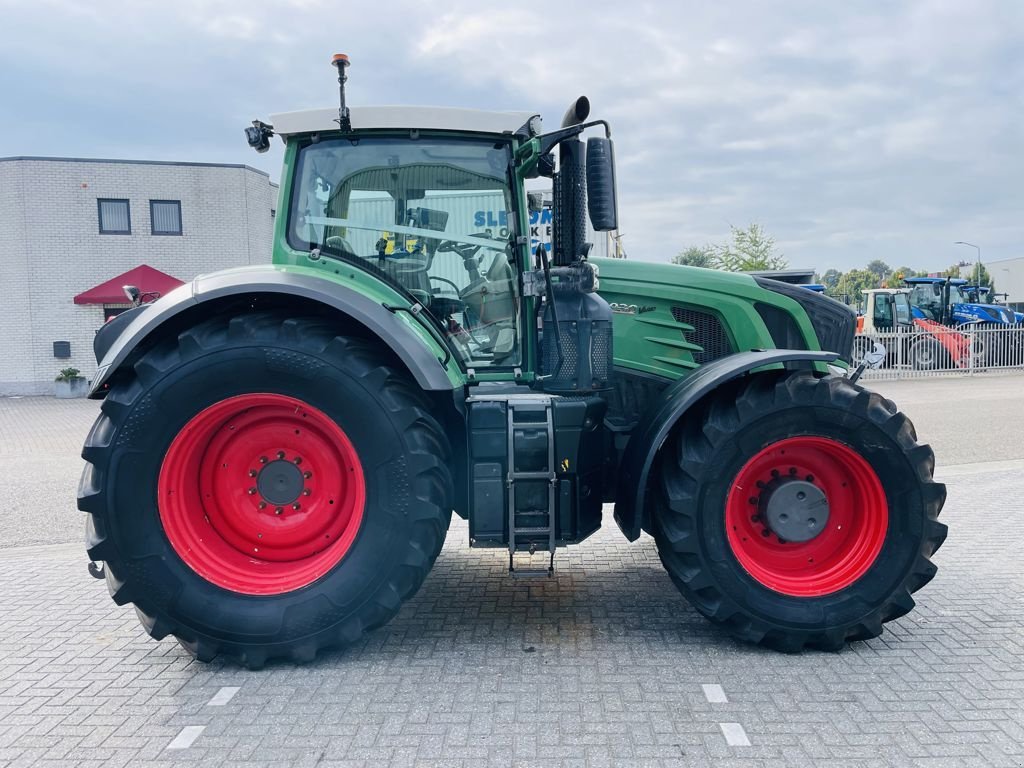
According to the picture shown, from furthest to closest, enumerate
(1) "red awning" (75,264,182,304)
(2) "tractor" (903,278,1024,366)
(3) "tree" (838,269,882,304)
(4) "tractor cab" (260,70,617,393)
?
(3) "tree" (838,269,882,304), (2) "tractor" (903,278,1024,366), (1) "red awning" (75,264,182,304), (4) "tractor cab" (260,70,617,393)

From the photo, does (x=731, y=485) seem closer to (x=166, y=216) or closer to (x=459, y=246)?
(x=459, y=246)

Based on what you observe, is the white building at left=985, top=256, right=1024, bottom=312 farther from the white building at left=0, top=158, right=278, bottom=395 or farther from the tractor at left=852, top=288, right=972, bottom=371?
the white building at left=0, top=158, right=278, bottom=395

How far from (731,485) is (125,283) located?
20.2m

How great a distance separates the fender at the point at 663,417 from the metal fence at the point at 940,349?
57.6 feet

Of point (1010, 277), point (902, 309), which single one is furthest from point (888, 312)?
point (1010, 277)

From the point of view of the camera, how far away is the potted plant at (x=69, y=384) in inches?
791

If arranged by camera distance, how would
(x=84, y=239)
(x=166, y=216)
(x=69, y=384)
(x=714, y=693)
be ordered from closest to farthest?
(x=714, y=693), (x=69, y=384), (x=84, y=239), (x=166, y=216)

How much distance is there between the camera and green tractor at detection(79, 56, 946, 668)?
11.5 feet

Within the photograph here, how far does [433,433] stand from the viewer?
362 centimetres

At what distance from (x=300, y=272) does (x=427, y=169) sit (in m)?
0.87

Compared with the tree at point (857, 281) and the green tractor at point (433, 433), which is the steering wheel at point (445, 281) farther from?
the tree at point (857, 281)

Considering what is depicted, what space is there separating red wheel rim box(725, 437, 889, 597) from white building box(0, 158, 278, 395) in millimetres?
19536

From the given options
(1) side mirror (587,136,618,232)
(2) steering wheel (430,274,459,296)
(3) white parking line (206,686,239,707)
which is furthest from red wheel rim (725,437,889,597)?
(3) white parking line (206,686,239,707)

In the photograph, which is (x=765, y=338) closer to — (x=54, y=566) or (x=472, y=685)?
(x=472, y=685)
